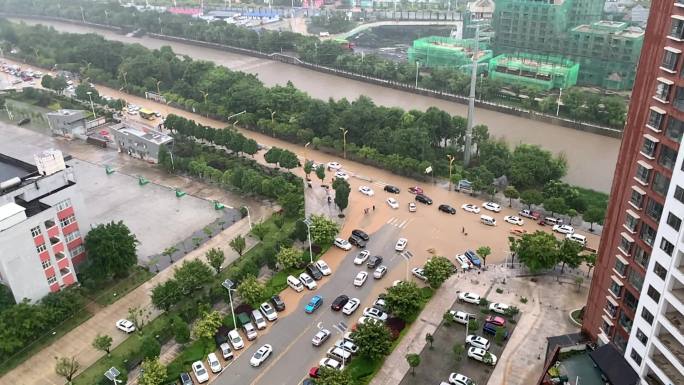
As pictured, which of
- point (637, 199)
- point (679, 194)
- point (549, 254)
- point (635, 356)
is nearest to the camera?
point (679, 194)

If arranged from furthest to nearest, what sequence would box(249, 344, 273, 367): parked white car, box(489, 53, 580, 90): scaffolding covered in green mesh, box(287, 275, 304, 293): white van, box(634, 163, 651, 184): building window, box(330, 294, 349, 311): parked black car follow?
1. box(489, 53, 580, 90): scaffolding covered in green mesh
2. box(287, 275, 304, 293): white van
3. box(330, 294, 349, 311): parked black car
4. box(249, 344, 273, 367): parked white car
5. box(634, 163, 651, 184): building window

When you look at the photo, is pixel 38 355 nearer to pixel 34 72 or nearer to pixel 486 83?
pixel 486 83

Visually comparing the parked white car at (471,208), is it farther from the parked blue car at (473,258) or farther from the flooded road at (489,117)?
the flooded road at (489,117)

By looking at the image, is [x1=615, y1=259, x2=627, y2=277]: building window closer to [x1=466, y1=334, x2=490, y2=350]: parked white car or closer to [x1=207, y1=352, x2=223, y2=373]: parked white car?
[x1=466, y1=334, x2=490, y2=350]: parked white car

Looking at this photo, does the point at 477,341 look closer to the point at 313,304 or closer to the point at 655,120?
the point at 313,304

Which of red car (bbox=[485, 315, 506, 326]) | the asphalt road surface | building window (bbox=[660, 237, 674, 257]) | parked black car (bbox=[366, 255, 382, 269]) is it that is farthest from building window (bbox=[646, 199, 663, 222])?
parked black car (bbox=[366, 255, 382, 269])

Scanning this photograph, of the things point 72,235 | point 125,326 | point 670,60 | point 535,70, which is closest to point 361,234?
point 125,326

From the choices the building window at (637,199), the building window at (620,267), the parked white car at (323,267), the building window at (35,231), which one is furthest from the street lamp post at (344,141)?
the building window at (637,199)
